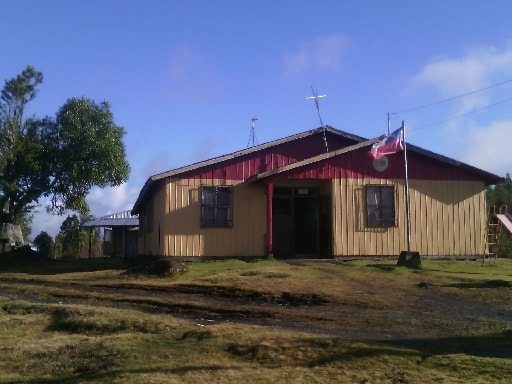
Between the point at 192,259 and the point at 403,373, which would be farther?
the point at 192,259

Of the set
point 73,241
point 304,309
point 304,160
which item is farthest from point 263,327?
point 73,241

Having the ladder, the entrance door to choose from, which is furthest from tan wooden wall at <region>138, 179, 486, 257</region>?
the entrance door

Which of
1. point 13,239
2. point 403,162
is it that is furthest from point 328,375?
point 13,239

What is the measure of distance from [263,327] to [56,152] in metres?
23.1

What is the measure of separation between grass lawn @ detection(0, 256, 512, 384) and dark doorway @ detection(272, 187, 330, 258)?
4656 millimetres

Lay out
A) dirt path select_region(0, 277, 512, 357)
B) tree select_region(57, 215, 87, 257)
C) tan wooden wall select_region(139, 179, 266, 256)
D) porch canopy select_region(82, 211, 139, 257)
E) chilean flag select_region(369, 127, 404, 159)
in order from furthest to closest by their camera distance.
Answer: tree select_region(57, 215, 87, 257) → porch canopy select_region(82, 211, 139, 257) → tan wooden wall select_region(139, 179, 266, 256) → chilean flag select_region(369, 127, 404, 159) → dirt path select_region(0, 277, 512, 357)

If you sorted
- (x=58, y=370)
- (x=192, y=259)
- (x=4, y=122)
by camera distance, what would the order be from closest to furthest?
1. (x=58, y=370)
2. (x=192, y=259)
3. (x=4, y=122)

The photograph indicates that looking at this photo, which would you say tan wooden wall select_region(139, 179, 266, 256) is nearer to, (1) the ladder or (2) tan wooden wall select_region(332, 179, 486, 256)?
(2) tan wooden wall select_region(332, 179, 486, 256)

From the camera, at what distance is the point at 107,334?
33.6ft

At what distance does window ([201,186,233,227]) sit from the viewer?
68.5 feet

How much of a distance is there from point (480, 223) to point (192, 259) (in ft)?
32.3

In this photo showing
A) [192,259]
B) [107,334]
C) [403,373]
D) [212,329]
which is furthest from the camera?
[192,259]

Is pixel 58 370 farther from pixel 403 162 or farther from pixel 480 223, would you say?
pixel 480 223

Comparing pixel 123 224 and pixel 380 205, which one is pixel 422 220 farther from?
pixel 123 224
